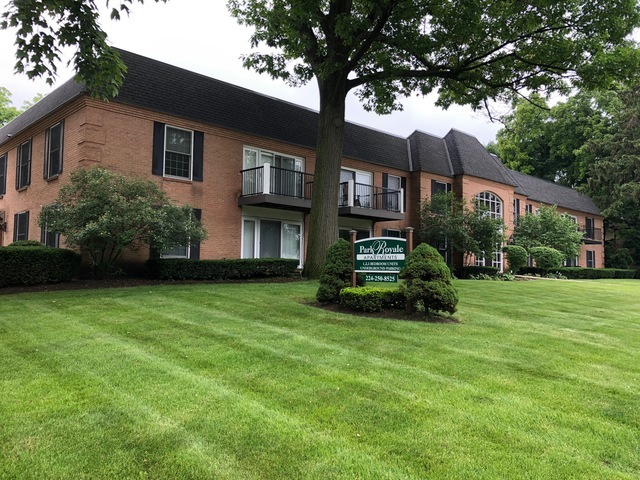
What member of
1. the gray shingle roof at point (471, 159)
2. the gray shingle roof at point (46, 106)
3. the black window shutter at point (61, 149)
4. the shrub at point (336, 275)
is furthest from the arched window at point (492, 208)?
the black window shutter at point (61, 149)

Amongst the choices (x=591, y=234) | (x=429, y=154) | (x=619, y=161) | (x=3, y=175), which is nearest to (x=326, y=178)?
(x=429, y=154)

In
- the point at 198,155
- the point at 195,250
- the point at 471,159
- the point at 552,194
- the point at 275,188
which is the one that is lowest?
the point at 195,250

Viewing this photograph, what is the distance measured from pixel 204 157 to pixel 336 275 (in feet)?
29.2

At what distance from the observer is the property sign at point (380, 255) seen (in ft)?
26.9

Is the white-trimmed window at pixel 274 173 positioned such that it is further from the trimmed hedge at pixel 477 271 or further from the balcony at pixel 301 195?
the trimmed hedge at pixel 477 271

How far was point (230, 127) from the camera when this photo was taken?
52.7 feet

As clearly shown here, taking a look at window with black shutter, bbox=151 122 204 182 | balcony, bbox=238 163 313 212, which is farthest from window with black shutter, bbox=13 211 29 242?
balcony, bbox=238 163 313 212

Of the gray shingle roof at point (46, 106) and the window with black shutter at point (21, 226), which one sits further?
the window with black shutter at point (21, 226)

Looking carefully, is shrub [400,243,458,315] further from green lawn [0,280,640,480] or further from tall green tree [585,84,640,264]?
tall green tree [585,84,640,264]

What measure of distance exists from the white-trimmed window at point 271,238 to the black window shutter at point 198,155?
7.90 ft

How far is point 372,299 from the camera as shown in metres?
8.02

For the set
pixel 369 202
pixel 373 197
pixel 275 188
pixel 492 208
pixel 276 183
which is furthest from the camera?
pixel 492 208

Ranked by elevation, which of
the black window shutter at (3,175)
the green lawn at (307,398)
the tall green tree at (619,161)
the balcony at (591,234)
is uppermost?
the tall green tree at (619,161)

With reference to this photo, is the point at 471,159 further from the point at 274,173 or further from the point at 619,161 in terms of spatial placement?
the point at 619,161
